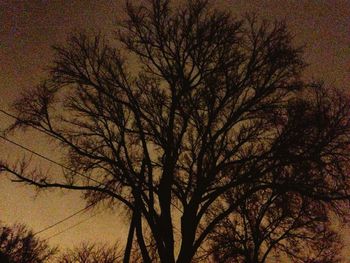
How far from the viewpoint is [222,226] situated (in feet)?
81.2

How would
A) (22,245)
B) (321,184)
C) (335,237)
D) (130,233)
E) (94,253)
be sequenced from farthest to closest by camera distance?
1. (94,253)
2. (22,245)
3. (335,237)
4. (130,233)
5. (321,184)

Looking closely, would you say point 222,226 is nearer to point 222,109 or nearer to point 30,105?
point 222,109

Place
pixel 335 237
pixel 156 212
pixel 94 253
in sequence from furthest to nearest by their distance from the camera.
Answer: pixel 94 253, pixel 335 237, pixel 156 212

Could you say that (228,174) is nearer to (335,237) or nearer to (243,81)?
(243,81)

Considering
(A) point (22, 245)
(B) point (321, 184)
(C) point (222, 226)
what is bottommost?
(B) point (321, 184)

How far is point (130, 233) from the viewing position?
1445 centimetres

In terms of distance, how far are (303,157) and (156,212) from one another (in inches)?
169

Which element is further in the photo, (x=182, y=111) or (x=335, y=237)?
(x=335, y=237)

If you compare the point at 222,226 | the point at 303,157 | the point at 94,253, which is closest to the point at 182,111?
the point at 303,157

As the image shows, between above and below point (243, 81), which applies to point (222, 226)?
above

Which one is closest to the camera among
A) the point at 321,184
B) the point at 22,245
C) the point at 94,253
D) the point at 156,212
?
the point at 321,184

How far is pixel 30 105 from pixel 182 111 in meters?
4.41

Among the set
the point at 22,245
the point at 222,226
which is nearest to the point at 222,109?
the point at 222,226

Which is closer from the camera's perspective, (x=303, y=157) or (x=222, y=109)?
(x=303, y=157)
